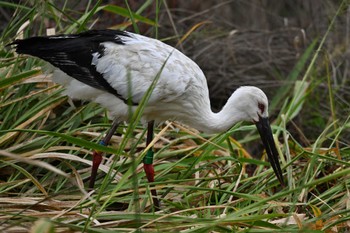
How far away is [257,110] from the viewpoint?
16.5ft

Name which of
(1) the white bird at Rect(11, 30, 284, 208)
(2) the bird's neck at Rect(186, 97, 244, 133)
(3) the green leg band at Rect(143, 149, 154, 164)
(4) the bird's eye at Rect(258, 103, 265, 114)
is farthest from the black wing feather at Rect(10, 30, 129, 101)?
(4) the bird's eye at Rect(258, 103, 265, 114)

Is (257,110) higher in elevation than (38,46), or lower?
lower

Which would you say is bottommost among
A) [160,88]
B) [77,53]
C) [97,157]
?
[97,157]

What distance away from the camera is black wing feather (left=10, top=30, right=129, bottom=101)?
4883 mm

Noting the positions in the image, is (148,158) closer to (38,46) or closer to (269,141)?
(269,141)

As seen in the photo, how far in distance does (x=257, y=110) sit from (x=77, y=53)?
1.19 meters

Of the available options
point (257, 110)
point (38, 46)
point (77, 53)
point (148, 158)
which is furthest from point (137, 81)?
point (257, 110)

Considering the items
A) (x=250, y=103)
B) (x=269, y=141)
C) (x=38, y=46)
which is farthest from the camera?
(x=269, y=141)

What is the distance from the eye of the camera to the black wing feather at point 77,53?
488 centimetres

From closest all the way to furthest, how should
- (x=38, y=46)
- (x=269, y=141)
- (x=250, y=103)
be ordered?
(x=38, y=46) → (x=250, y=103) → (x=269, y=141)

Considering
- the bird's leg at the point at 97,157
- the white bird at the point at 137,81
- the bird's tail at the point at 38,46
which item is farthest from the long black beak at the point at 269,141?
the bird's tail at the point at 38,46

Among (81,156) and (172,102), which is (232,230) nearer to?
(172,102)

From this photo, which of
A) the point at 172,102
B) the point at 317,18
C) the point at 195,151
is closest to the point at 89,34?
the point at 172,102

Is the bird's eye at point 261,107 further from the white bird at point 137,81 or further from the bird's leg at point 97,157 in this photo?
the bird's leg at point 97,157
